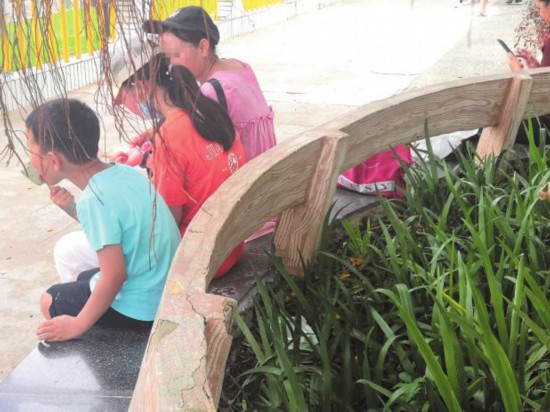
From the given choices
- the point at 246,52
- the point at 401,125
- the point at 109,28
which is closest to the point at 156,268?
the point at 401,125

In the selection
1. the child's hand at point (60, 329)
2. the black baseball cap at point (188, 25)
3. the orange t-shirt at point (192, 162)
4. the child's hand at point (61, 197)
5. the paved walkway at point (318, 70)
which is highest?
the black baseball cap at point (188, 25)

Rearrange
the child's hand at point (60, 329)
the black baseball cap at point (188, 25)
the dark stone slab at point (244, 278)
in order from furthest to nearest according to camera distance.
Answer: the black baseball cap at point (188, 25), the child's hand at point (60, 329), the dark stone slab at point (244, 278)

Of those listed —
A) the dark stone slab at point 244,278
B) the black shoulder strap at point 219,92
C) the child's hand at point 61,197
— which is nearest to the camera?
the dark stone slab at point 244,278

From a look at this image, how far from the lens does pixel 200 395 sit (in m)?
1.03

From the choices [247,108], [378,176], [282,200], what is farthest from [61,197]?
[378,176]

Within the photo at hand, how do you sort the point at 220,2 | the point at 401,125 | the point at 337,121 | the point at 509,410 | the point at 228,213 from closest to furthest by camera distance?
the point at 509,410, the point at 228,213, the point at 337,121, the point at 401,125, the point at 220,2

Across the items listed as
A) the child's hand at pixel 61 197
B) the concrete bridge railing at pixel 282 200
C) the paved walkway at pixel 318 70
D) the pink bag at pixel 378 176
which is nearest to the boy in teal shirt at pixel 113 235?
the child's hand at pixel 61 197

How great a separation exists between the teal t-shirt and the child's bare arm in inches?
1.9

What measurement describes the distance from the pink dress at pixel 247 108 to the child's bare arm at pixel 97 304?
0.96 m

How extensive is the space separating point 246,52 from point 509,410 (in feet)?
29.3

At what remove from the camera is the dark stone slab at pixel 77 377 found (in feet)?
6.21

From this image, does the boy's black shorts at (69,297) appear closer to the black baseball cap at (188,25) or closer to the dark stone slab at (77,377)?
the dark stone slab at (77,377)

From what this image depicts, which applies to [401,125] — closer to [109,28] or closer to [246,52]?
[109,28]

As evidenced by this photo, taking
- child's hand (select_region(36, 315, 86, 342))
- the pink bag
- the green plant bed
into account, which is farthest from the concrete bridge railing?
child's hand (select_region(36, 315, 86, 342))
